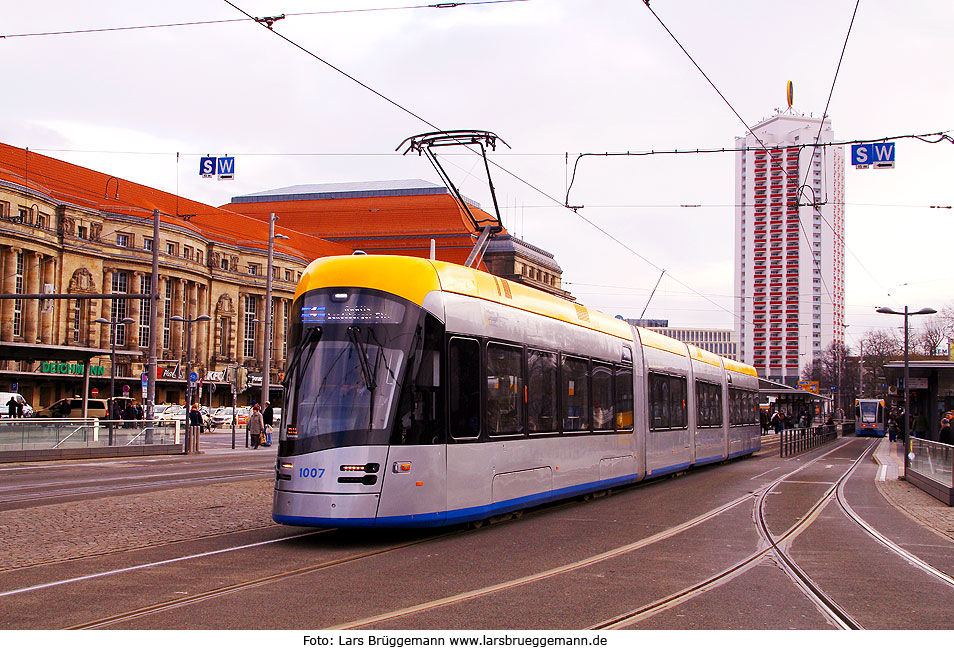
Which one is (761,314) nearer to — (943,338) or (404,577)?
(943,338)

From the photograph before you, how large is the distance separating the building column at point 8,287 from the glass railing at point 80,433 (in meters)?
38.5

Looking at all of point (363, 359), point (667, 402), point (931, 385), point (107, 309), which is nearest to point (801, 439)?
point (931, 385)

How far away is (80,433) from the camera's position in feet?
96.8

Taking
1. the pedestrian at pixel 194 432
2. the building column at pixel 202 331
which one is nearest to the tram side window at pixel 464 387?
the pedestrian at pixel 194 432

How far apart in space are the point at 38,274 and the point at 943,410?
2294 inches

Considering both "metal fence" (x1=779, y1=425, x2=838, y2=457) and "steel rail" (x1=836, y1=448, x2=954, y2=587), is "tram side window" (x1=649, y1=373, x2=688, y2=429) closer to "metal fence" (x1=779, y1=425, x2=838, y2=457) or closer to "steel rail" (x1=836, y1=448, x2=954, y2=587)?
"steel rail" (x1=836, y1=448, x2=954, y2=587)

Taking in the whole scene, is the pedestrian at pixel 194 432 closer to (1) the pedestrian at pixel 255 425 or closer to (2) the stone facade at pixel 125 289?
(1) the pedestrian at pixel 255 425

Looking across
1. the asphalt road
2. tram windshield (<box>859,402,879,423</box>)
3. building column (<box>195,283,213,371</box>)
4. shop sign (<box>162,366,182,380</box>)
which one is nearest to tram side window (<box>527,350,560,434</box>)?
the asphalt road

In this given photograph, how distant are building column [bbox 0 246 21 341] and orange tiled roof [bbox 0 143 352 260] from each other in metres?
4.81

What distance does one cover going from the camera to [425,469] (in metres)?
10.9

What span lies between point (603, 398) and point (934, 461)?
24.6 feet

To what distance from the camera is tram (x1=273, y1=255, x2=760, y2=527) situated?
10578 mm

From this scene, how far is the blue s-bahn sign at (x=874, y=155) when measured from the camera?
793 inches

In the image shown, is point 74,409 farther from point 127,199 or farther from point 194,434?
point 127,199
